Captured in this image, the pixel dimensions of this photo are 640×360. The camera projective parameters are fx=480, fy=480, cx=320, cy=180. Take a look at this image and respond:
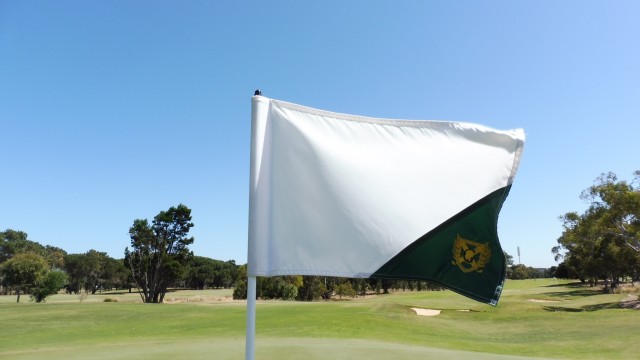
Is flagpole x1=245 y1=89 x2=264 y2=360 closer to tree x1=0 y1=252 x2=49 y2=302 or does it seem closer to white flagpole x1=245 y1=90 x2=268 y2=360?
white flagpole x1=245 y1=90 x2=268 y2=360

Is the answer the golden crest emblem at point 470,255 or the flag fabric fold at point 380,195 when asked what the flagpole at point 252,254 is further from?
the golden crest emblem at point 470,255

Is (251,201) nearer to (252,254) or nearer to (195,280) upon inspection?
(252,254)

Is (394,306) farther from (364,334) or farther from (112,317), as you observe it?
(112,317)

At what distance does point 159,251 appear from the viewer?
58000 mm

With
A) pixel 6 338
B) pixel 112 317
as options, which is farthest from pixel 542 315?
pixel 6 338

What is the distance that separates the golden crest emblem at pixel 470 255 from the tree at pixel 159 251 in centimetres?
5566

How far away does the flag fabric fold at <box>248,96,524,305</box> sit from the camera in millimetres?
4113

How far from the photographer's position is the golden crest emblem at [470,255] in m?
4.19

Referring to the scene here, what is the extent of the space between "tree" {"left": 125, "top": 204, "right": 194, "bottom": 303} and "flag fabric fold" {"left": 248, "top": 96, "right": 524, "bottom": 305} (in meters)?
55.3

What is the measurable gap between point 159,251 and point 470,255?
58195mm

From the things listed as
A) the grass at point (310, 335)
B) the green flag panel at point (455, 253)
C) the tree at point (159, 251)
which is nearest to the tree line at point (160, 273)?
the tree at point (159, 251)

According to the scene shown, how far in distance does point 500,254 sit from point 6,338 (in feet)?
71.4


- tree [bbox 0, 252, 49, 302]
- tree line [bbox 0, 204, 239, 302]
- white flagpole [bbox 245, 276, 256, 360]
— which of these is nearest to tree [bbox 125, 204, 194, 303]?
tree line [bbox 0, 204, 239, 302]

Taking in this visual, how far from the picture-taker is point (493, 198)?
4328 mm
